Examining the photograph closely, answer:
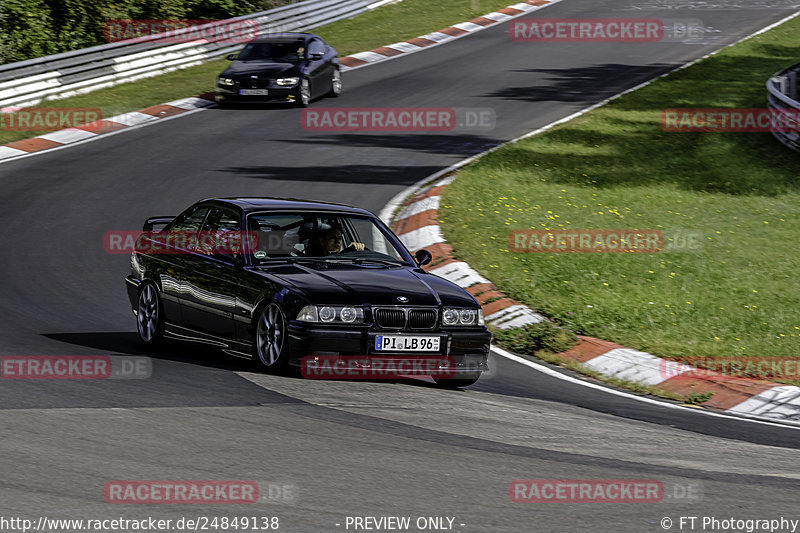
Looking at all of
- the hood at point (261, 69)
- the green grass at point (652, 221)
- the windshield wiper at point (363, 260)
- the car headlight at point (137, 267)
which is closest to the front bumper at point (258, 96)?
the hood at point (261, 69)

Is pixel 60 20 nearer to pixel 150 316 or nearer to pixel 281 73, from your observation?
pixel 281 73

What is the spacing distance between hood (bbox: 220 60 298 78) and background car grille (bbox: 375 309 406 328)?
16089mm

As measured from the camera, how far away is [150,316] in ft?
35.1

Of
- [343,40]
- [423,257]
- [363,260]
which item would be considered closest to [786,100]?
[423,257]

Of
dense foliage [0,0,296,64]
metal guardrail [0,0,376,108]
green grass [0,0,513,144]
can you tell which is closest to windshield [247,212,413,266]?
green grass [0,0,513,144]

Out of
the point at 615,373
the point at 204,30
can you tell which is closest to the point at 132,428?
the point at 615,373

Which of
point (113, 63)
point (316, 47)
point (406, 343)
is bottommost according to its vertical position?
point (113, 63)

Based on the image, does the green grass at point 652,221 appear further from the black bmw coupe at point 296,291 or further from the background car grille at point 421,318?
the background car grille at point 421,318

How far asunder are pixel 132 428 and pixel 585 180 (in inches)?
480

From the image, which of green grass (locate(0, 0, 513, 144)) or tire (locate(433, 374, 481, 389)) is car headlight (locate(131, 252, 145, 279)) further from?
green grass (locate(0, 0, 513, 144))

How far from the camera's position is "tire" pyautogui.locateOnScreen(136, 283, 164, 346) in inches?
414

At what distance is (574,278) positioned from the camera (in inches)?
520

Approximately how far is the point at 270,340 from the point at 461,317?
4.91 ft

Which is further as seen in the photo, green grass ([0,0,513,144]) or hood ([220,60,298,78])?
green grass ([0,0,513,144])
